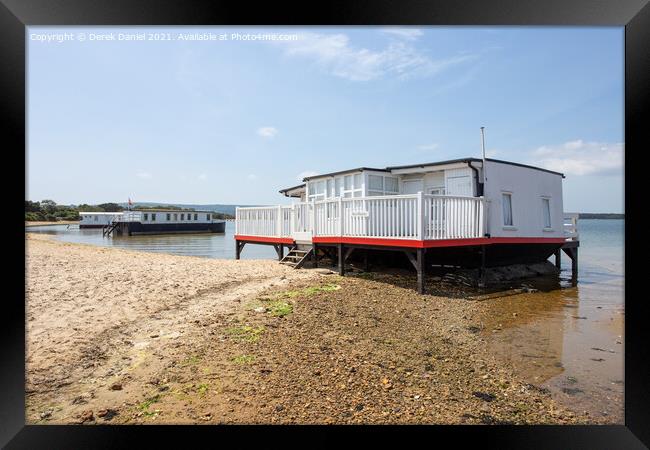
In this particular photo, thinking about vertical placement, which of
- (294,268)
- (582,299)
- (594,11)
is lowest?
(582,299)

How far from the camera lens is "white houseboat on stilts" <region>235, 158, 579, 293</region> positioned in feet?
30.7

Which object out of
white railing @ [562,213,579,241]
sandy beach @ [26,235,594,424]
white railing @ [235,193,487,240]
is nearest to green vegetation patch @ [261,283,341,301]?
sandy beach @ [26,235,594,424]

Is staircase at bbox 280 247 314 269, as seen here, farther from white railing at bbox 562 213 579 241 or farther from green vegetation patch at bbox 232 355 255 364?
white railing at bbox 562 213 579 241

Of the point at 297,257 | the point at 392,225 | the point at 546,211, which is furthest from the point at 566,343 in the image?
the point at 546,211

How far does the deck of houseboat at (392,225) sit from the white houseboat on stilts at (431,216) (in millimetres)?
26

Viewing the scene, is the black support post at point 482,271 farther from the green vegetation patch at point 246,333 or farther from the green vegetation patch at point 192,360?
the green vegetation patch at point 192,360

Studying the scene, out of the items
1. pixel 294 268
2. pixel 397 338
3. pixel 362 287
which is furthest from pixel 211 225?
pixel 397 338

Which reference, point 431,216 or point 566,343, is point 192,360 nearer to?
point 566,343

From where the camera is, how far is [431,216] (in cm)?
902

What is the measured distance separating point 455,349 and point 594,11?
425cm

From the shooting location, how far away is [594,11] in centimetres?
306

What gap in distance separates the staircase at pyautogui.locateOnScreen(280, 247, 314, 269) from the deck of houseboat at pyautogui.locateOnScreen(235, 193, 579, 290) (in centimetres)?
20

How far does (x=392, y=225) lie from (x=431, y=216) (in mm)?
1007
